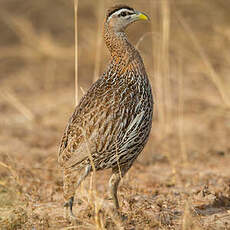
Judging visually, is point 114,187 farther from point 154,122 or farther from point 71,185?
point 154,122

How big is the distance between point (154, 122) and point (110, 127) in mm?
4345

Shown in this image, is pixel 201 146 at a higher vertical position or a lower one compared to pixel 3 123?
lower

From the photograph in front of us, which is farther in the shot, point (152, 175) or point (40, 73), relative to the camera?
point (40, 73)

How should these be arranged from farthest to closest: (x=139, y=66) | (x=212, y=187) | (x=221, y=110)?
(x=221, y=110), (x=212, y=187), (x=139, y=66)

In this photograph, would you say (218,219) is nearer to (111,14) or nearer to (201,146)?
(111,14)

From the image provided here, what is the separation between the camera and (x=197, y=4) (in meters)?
10.6

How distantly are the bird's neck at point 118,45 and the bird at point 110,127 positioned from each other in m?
0.01

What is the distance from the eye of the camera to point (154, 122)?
8.45 meters

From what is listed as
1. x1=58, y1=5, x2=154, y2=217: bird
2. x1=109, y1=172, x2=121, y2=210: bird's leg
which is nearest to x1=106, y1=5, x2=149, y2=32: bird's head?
x1=58, y1=5, x2=154, y2=217: bird

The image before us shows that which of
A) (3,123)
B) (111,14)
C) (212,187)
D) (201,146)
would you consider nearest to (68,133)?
(111,14)

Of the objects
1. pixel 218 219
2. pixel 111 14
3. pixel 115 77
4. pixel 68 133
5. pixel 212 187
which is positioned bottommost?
pixel 218 219

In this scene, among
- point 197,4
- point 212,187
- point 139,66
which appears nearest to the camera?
point 139,66

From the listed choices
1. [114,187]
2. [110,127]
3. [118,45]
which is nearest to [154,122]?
[118,45]

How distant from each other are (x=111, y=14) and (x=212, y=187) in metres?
2.16
